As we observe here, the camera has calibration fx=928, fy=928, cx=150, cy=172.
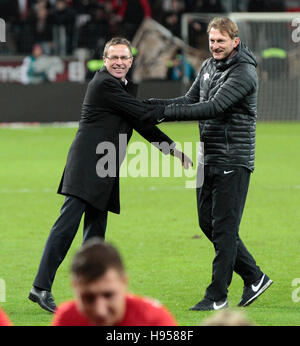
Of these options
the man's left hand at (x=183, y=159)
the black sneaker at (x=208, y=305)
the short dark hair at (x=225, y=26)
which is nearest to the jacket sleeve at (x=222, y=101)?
the short dark hair at (x=225, y=26)

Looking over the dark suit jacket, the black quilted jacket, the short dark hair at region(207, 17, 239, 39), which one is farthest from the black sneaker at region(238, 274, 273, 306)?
the short dark hair at region(207, 17, 239, 39)

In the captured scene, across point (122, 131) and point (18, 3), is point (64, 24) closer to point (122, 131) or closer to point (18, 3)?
point (18, 3)

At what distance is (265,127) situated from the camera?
26.7m

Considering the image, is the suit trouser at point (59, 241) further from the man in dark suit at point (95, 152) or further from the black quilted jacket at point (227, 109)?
Result: the black quilted jacket at point (227, 109)

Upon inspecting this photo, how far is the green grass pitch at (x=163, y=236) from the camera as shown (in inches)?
298

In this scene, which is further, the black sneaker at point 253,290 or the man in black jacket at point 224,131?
the black sneaker at point 253,290

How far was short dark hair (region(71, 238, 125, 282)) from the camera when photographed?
11.2 ft

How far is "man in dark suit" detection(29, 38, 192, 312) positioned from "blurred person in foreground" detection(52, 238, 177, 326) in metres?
3.62

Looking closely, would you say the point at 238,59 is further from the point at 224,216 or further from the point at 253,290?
the point at 253,290

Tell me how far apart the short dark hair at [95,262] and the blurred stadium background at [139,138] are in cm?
329

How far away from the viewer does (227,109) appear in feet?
23.0

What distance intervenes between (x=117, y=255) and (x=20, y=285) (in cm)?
476

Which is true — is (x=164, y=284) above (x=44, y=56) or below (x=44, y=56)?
below
